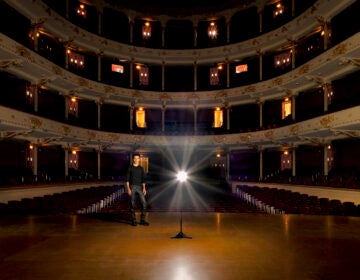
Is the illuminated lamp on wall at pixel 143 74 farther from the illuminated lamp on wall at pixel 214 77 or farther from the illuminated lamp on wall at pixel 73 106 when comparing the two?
the illuminated lamp on wall at pixel 73 106

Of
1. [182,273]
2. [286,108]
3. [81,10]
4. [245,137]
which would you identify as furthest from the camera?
[81,10]

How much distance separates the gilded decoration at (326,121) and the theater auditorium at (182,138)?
0.11 meters

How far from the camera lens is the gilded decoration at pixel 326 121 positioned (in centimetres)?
1758

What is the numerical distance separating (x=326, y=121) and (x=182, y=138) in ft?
44.5

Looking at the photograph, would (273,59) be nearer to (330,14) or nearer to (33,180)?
(330,14)

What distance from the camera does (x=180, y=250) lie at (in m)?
5.39

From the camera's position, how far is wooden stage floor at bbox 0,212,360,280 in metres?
4.23

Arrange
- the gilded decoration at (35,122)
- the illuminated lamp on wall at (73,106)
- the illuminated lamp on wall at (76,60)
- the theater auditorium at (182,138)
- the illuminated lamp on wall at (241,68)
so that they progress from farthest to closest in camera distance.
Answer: the illuminated lamp on wall at (241,68), the illuminated lamp on wall at (76,60), the illuminated lamp on wall at (73,106), the gilded decoration at (35,122), the theater auditorium at (182,138)

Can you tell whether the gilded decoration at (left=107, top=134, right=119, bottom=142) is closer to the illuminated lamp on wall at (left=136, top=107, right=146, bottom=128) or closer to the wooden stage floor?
the illuminated lamp on wall at (left=136, top=107, right=146, bottom=128)

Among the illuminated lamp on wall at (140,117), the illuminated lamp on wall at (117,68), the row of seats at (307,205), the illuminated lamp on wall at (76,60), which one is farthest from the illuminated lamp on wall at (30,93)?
the row of seats at (307,205)

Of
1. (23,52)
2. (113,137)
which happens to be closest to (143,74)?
(113,137)

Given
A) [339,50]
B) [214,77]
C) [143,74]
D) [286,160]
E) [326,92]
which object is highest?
[143,74]

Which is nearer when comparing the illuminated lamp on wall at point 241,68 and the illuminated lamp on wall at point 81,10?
the illuminated lamp on wall at point 81,10

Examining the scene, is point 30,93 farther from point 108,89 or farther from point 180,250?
point 180,250
